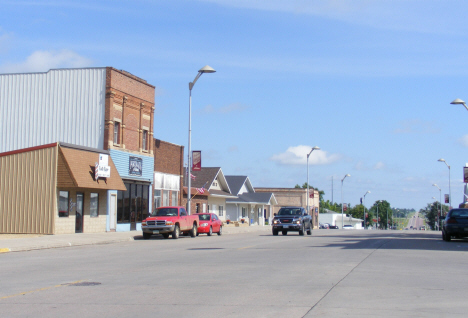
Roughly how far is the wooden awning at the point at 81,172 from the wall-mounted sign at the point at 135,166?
2.77 metres

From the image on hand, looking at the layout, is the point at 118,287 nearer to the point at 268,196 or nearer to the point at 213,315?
the point at 213,315

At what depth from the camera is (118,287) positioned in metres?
11.4

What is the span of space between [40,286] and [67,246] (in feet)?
46.4

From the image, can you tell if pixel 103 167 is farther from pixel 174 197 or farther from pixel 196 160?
pixel 174 197

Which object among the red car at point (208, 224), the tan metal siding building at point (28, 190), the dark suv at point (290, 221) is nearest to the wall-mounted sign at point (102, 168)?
the tan metal siding building at point (28, 190)

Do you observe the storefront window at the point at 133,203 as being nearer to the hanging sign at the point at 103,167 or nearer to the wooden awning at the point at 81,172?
the wooden awning at the point at 81,172

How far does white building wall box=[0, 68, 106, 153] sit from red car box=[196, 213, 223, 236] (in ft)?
27.1

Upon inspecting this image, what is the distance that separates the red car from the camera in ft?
122

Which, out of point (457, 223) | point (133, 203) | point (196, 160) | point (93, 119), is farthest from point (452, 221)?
point (93, 119)

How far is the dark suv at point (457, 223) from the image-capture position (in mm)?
29172

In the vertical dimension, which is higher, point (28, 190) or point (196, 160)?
point (196, 160)

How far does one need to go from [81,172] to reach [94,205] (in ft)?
12.3

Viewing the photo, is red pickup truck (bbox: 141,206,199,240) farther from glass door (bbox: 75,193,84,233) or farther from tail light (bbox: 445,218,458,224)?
tail light (bbox: 445,218,458,224)

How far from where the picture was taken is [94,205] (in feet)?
117
